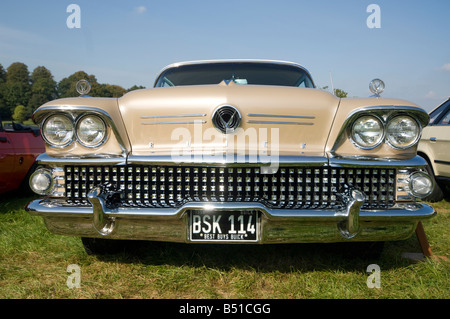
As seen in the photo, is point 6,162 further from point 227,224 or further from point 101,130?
point 227,224

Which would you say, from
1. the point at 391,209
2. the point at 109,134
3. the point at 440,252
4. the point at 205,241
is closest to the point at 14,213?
the point at 109,134

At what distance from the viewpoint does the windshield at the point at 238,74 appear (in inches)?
122

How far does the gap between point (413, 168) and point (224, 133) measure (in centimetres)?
119

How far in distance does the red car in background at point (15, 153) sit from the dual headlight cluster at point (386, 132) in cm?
422

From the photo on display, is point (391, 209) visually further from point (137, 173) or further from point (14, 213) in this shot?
point (14, 213)

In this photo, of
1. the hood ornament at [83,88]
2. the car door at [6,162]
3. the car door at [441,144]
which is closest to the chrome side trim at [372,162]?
the hood ornament at [83,88]

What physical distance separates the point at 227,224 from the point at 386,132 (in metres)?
1.15

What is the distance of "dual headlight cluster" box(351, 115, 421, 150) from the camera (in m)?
1.91

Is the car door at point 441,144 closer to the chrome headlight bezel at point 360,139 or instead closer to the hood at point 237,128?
the chrome headlight bezel at point 360,139

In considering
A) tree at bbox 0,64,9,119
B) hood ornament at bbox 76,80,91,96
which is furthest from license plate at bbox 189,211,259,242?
tree at bbox 0,64,9,119

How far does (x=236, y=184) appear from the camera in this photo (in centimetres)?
182

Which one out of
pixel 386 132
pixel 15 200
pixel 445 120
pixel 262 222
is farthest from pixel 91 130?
pixel 445 120

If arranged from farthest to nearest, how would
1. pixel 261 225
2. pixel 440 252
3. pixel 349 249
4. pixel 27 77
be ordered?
pixel 27 77
pixel 440 252
pixel 349 249
pixel 261 225

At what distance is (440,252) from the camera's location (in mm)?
2527
